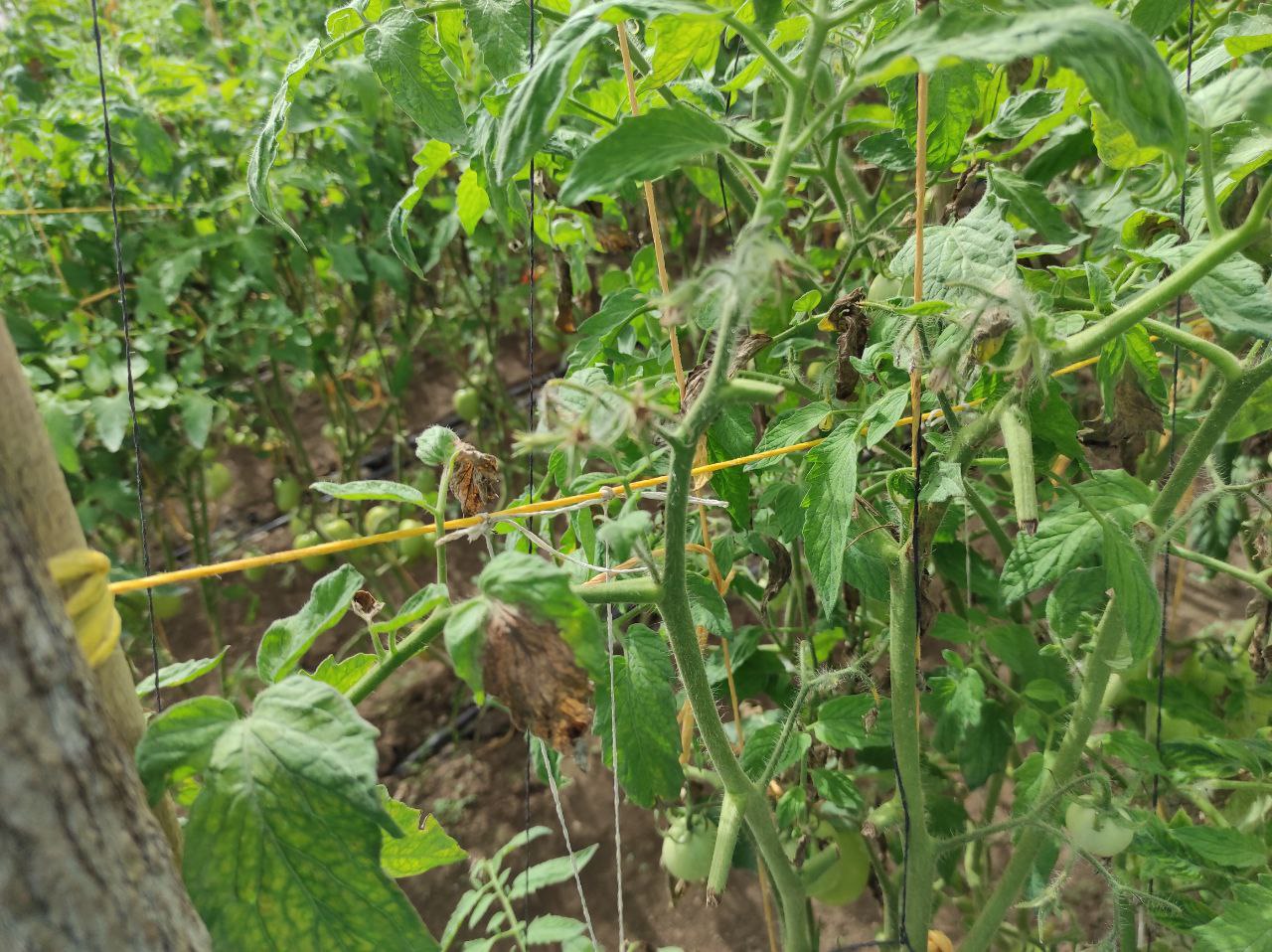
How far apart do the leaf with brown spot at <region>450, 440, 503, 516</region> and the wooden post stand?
10.9 inches

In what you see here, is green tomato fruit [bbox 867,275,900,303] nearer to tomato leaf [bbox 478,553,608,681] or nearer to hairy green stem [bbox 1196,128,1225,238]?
hairy green stem [bbox 1196,128,1225,238]

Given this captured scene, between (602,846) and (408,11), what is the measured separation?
5.41ft

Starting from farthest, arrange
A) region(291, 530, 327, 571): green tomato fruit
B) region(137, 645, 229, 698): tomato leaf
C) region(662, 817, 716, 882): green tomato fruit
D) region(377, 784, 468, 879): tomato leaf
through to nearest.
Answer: region(291, 530, 327, 571): green tomato fruit < region(662, 817, 716, 882): green tomato fruit < region(377, 784, 468, 879): tomato leaf < region(137, 645, 229, 698): tomato leaf

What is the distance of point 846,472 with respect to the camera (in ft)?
2.42

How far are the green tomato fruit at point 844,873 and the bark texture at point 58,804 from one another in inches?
Result: 36.7

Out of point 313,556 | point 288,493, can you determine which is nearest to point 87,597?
point 313,556

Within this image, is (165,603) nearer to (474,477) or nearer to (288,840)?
(474,477)

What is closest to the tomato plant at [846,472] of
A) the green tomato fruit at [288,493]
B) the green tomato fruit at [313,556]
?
the green tomato fruit at [313,556]

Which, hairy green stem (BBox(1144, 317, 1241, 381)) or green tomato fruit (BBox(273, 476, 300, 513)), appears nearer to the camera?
hairy green stem (BBox(1144, 317, 1241, 381))

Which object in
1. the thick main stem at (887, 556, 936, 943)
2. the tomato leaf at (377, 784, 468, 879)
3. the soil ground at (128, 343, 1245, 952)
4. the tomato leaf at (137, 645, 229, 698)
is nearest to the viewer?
the tomato leaf at (137, 645, 229, 698)

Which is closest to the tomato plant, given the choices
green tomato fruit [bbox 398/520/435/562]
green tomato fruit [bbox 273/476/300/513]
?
green tomato fruit [bbox 398/520/435/562]

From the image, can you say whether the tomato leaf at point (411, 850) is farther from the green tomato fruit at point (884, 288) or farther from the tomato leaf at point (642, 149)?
the green tomato fruit at point (884, 288)

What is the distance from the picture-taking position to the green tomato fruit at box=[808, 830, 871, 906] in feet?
3.98

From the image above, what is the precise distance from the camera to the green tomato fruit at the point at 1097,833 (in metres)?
0.86
